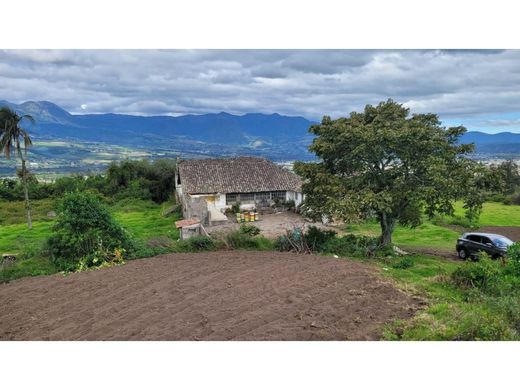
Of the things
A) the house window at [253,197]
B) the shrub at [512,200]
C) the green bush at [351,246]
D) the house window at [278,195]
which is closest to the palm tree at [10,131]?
the house window at [253,197]

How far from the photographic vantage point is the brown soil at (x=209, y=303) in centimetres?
885

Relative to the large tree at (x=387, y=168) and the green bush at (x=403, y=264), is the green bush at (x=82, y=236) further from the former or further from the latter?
the green bush at (x=403, y=264)

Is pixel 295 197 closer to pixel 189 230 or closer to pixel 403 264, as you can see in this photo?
pixel 189 230

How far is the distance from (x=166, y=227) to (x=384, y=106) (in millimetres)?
14696

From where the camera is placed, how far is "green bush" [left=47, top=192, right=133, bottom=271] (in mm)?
15828

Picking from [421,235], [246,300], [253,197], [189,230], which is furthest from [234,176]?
[246,300]

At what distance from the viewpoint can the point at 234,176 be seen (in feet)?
103

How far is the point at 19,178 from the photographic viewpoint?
4359 cm

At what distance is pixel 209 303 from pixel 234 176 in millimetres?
21198

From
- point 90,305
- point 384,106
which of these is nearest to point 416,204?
point 384,106

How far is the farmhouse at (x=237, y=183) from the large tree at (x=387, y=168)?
41.2 ft

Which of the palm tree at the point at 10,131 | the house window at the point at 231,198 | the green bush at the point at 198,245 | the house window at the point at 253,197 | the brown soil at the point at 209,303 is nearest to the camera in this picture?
the brown soil at the point at 209,303

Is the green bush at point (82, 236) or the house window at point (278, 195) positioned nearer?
the green bush at point (82, 236)

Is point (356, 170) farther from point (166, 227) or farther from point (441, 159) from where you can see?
point (166, 227)
